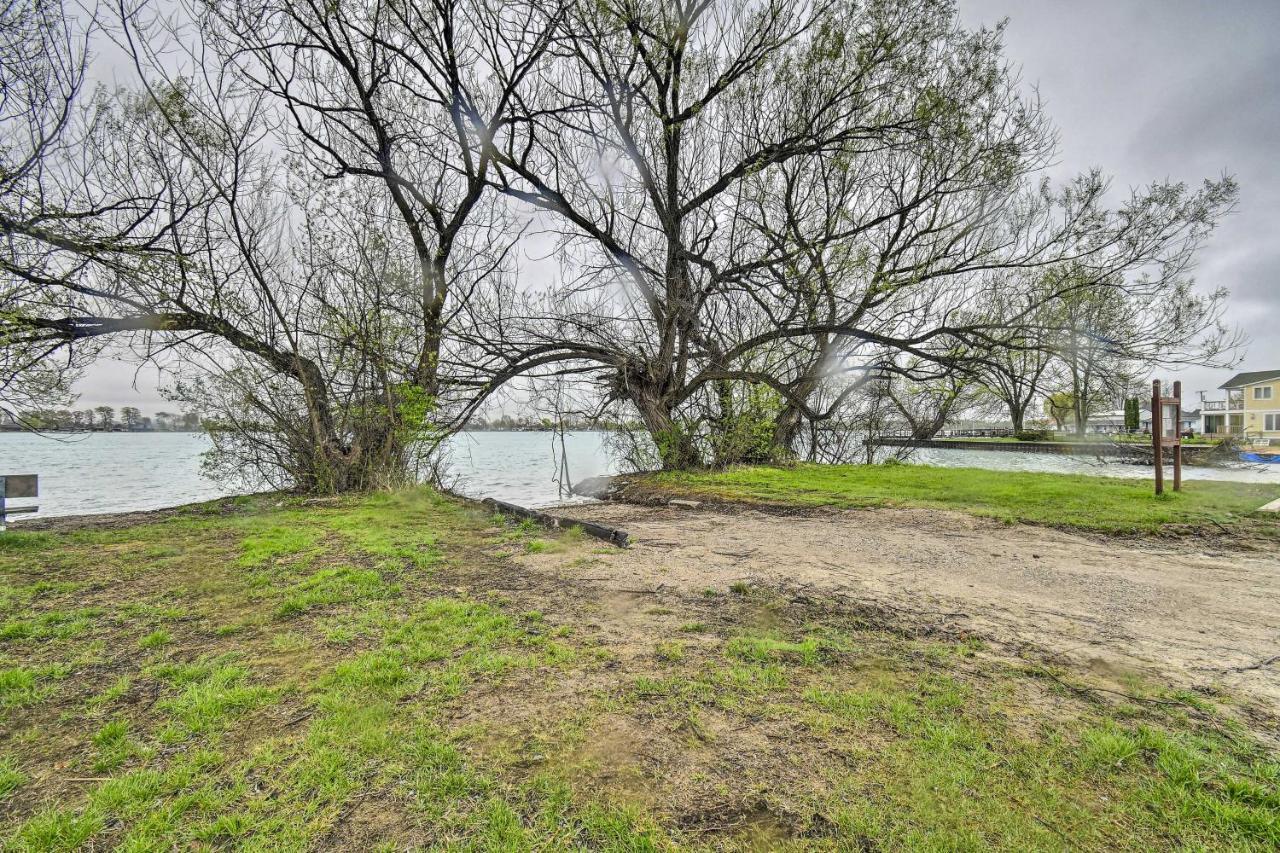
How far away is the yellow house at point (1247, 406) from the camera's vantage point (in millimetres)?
37344

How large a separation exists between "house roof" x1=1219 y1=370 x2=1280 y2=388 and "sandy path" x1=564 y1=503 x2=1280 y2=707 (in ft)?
171

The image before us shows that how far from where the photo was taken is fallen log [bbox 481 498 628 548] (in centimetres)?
584

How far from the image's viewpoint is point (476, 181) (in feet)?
33.4

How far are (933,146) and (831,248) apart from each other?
9.18ft

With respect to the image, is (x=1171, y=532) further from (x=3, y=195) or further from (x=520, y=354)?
(x=3, y=195)

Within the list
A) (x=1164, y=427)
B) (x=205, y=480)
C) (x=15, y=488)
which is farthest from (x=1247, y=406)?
(x=205, y=480)

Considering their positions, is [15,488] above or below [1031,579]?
above

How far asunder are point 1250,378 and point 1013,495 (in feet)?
173

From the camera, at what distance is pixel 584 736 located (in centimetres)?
217

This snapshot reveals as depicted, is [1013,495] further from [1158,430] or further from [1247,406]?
[1247,406]

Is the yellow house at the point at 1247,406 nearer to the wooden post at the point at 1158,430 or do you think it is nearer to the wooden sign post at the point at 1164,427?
the wooden sign post at the point at 1164,427

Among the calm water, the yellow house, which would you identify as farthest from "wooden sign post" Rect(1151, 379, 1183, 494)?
the yellow house

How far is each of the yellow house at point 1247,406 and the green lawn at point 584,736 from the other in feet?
161

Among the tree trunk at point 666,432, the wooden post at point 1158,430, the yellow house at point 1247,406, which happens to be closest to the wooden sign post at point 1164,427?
the wooden post at point 1158,430
